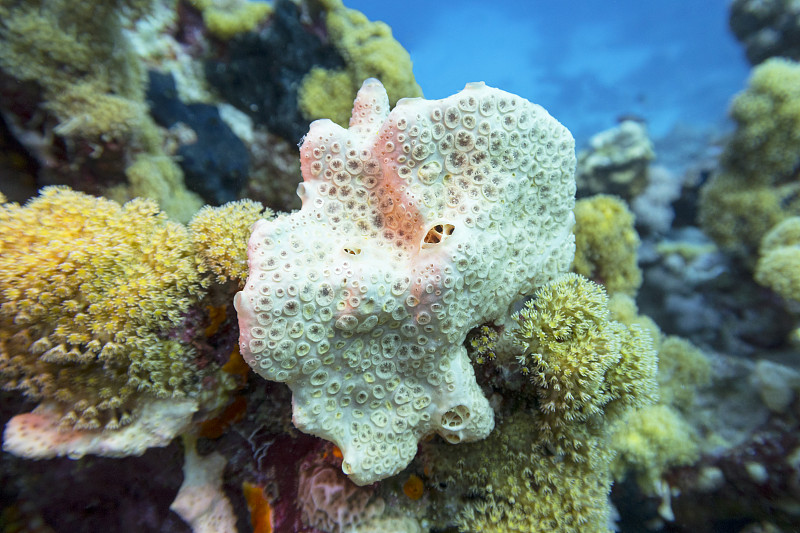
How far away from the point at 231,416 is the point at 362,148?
87.8 inches

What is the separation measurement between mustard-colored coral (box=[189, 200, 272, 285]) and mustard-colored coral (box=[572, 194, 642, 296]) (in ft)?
13.1

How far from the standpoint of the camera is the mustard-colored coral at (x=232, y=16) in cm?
488

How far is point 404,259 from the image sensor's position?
2.32 m

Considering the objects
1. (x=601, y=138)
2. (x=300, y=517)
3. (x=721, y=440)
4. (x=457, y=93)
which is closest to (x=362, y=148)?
(x=457, y=93)

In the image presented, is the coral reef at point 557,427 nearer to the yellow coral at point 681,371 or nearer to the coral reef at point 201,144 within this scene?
the yellow coral at point 681,371

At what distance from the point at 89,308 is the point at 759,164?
9.84 m

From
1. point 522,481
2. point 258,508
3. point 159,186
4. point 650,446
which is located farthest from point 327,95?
point 650,446

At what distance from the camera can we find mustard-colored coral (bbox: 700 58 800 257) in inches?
242

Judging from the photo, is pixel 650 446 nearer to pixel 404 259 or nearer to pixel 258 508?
pixel 404 259

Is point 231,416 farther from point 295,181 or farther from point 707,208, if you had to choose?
point 707,208

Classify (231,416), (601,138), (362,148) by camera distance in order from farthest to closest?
(601,138) < (231,416) < (362,148)

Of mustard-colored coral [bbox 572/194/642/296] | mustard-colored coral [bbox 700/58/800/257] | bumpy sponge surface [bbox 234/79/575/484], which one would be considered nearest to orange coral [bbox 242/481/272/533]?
bumpy sponge surface [bbox 234/79/575/484]

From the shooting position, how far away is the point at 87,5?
3818 mm

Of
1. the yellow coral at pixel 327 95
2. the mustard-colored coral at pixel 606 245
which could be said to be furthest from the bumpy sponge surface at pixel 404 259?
the yellow coral at pixel 327 95
